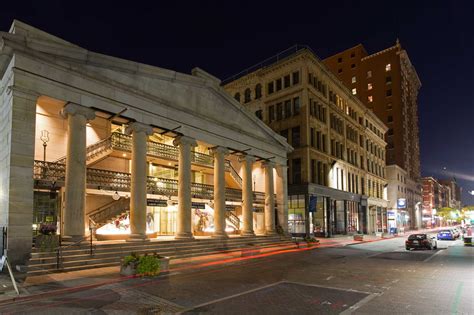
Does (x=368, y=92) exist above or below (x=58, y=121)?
above

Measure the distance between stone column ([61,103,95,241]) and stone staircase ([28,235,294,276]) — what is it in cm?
108

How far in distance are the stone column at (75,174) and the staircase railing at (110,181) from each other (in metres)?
2.04

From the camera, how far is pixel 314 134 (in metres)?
48.8

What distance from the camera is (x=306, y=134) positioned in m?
46.8

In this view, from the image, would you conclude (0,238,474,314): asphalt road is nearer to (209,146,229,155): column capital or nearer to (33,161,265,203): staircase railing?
(33,161,265,203): staircase railing

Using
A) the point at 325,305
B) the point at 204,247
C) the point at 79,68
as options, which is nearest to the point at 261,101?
the point at 204,247

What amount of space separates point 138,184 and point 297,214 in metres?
27.9

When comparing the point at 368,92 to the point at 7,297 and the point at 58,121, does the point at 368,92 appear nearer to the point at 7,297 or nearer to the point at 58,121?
the point at 58,121

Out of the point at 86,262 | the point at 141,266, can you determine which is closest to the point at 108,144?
the point at 86,262

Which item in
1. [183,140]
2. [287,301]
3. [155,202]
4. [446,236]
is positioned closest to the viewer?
[287,301]

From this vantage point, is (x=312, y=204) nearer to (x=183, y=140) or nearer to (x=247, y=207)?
(x=247, y=207)

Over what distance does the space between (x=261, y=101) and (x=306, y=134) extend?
9553mm

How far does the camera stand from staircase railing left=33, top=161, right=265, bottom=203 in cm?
2200

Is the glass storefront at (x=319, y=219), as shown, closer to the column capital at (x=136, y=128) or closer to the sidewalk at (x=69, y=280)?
the sidewalk at (x=69, y=280)
